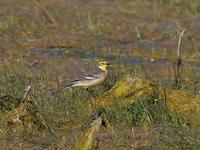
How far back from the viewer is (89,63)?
14.6 meters

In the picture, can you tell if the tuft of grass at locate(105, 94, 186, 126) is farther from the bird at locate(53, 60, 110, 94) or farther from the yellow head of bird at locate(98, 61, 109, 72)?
the yellow head of bird at locate(98, 61, 109, 72)

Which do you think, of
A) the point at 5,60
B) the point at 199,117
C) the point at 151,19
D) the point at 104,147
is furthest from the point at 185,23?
the point at 104,147

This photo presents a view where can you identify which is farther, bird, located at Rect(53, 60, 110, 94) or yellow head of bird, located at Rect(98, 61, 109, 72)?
yellow head of bird, located at Rect(98, 61, 109, 72)

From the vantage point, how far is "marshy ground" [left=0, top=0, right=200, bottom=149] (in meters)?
9.29

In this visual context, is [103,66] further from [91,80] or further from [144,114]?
[144,114]

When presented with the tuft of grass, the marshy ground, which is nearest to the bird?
the marshy ground

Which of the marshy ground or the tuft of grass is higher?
the tuft of grass

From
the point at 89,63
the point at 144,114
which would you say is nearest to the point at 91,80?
the point at 144,114

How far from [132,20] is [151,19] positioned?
43cm

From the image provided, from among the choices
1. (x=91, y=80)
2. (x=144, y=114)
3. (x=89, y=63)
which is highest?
(x=144, y=114)

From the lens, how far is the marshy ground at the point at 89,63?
9289 mm

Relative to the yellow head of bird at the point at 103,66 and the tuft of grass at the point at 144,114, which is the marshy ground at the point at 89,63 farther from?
the yellow head of bird at the point at 103,66

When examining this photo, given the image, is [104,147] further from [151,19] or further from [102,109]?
[151,19]

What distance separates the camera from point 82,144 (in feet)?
28.1
